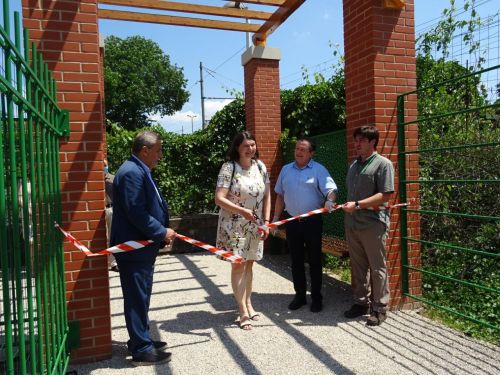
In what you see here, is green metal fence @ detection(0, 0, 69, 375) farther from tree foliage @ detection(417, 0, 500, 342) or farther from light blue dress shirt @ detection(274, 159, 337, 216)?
tree foliage @ detection(417, 0, 500, 342)

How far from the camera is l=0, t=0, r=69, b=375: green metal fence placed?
1.78 m

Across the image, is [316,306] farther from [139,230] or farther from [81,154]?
[81,154]

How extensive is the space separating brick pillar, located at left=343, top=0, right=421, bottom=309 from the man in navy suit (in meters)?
2.32

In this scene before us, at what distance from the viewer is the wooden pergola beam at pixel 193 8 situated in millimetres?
6570

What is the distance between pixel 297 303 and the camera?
464cm

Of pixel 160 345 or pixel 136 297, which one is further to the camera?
pixel 160 345

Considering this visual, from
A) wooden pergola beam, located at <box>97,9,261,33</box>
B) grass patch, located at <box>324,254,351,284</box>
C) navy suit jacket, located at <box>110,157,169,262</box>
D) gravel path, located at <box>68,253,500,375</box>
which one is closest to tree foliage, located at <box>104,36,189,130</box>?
wooden pergola beam, located at <box>97,9,261,33</box>

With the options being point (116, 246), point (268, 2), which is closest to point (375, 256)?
point (116, 246)

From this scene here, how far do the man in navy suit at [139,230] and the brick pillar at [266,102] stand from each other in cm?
466

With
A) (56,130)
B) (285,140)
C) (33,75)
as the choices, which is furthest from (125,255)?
(285,140)

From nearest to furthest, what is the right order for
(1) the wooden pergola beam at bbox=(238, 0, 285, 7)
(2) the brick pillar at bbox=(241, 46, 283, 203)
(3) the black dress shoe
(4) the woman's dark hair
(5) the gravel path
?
(5) the gravel path, (3) the black dress shoe, (4) the woman's dark hair, (1) the wooden pergola beam at bbox=(238, 0, 285, 7), (2) the brick pillar at bbox=(241, 46, 283, 203)

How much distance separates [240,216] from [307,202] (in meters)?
0.85

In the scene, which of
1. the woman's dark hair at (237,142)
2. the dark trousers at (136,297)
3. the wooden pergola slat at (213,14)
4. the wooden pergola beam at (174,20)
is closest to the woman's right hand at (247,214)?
the woman's dark hair at (237,142)

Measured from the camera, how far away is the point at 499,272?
5.31 m
